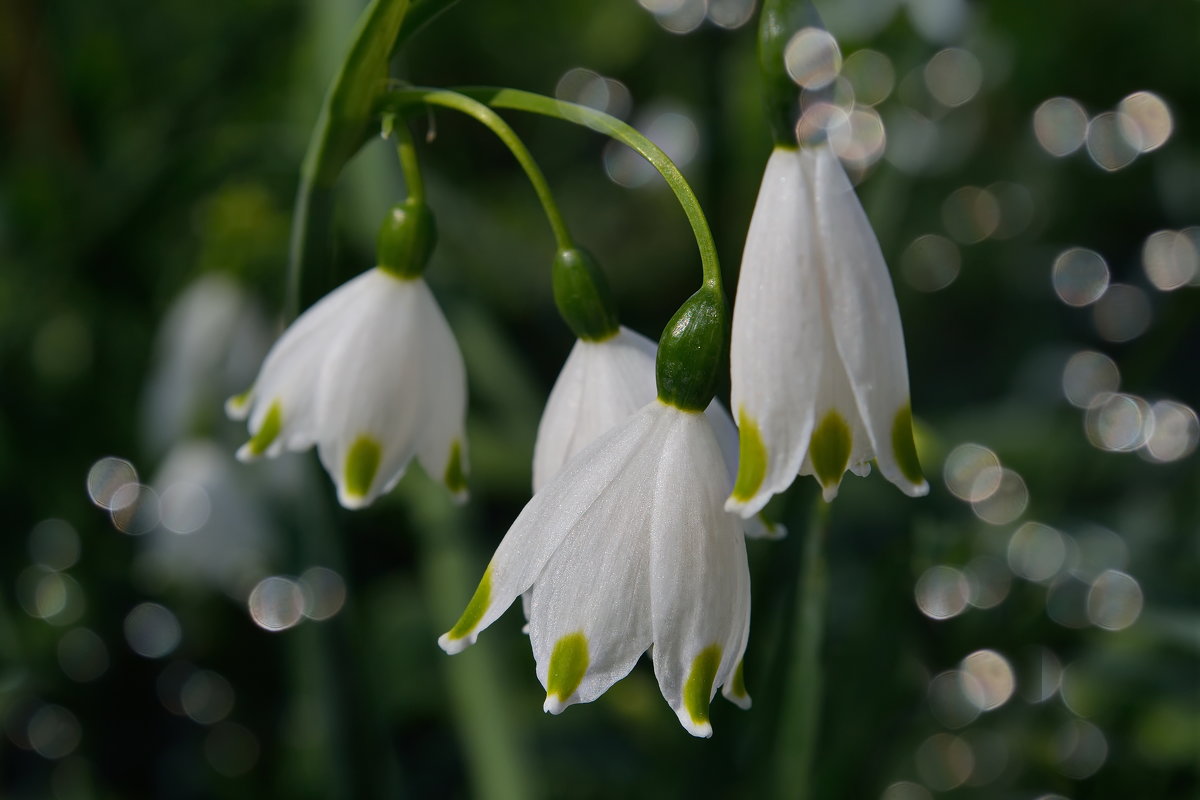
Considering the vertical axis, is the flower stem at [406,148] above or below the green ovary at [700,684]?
above

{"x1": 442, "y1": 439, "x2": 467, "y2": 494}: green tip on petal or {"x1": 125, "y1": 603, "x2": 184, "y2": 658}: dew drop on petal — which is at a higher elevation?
{"x1": 442, "y1": 439, "x2": 467, "y2": 494}: green tip on petal

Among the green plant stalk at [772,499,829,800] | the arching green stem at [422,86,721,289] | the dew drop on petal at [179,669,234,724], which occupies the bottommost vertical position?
the dew drop on petal at [179,669,234,724]

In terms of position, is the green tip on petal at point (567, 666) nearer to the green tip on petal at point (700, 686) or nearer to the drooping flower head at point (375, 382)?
the green tip on petal at point (700, 686)

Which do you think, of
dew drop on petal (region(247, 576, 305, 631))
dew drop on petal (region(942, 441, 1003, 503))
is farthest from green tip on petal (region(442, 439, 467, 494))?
dew drop on petal (region(942, 441, 1003, 503))

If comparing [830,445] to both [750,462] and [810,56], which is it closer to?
[750,462]

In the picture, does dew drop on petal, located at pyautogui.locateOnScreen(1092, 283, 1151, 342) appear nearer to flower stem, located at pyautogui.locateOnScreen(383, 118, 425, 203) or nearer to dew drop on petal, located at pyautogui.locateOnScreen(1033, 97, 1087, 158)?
dew drop on petal, located at pyautogui.locateOnScreen(1033, 97, 1087, 158)

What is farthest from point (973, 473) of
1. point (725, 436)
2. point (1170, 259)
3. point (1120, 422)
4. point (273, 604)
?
point (725, 436)

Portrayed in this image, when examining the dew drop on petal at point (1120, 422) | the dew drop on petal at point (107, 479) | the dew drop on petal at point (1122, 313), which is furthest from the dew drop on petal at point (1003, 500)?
the dew drop on petal at point (107, 479)
